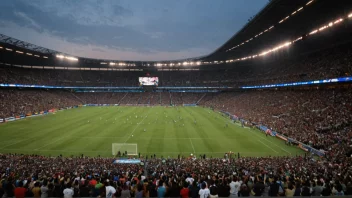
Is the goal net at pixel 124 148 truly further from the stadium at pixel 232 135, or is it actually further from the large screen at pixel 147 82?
the large screen at pixel 147 82

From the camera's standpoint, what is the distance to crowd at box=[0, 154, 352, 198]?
777 cm

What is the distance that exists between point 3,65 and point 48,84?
15.4 metres

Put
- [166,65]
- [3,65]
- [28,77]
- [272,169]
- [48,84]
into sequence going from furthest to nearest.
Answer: [166,65] < [48,84] < [28,77] < [3,65] < [272,169]

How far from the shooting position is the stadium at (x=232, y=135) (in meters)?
9.88

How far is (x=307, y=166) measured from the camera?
17.6 meters

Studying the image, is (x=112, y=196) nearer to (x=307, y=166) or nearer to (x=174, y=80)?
(x=307, y=166)

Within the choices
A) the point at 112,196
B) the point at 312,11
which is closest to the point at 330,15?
the point at 312,11

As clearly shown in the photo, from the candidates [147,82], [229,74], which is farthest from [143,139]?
[229,74]

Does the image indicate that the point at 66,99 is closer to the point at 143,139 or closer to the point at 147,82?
the point at 147,82

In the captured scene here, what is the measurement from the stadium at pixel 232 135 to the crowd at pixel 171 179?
0.06 m

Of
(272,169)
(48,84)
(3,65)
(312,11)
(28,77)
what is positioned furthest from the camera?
(48,84)

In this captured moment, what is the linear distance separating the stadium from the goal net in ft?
0.42

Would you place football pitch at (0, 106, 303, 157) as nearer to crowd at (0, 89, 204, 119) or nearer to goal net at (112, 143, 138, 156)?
goal net at (112, 143, 138, 156)

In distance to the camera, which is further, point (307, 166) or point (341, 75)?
point (341, 75)
